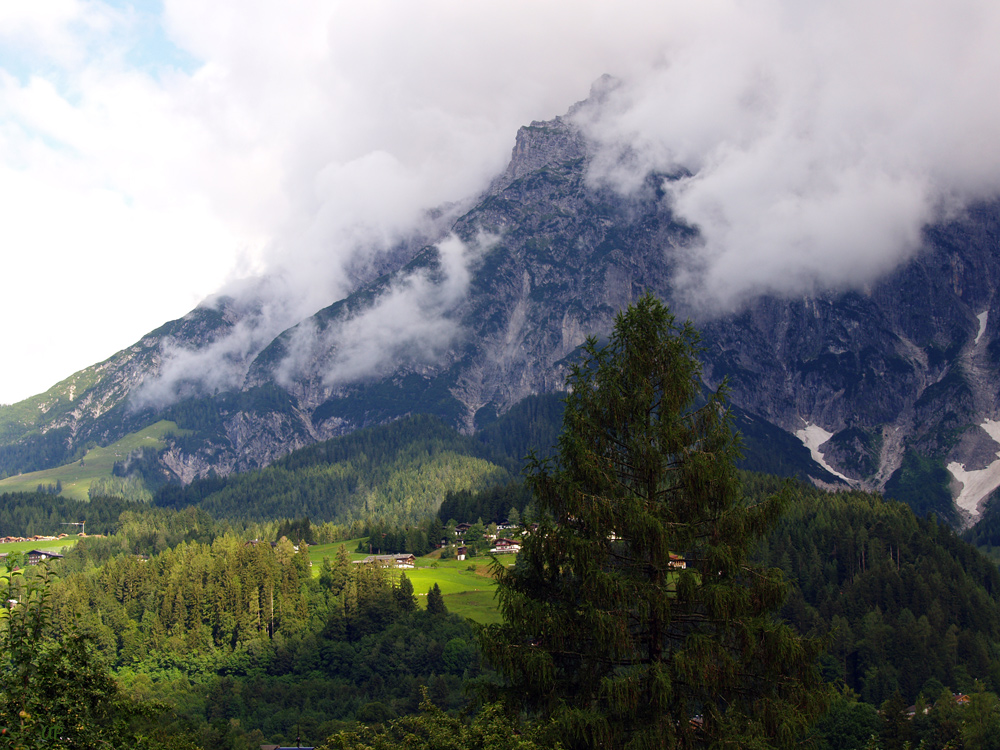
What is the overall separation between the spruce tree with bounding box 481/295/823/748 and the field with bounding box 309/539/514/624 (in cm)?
9860

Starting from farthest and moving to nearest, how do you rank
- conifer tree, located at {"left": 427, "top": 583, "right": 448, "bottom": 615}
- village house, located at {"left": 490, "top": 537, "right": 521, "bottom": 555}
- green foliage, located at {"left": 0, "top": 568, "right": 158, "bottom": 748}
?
1. village house, located at {"left": 490, "top": 537, "right": 521, "bottom": 555}
2. conifer tree, located at {"left": 427, "top": 583, "right": 448, "bottom": 615}
3. green foliage, located at {"left": 0, "top": 568, "right": 158, "bottom": 748}

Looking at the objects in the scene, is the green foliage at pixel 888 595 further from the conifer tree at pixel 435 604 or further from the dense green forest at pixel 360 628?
the conifer tree at pixel 435 604

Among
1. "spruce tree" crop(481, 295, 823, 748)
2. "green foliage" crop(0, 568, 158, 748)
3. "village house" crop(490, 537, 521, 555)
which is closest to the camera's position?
"green foliage" crop(0, 568, 158, 748)

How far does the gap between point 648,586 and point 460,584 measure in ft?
477

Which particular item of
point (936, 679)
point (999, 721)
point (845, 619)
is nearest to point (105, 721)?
point (999, 721)

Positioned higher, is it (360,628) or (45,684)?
(45,684)

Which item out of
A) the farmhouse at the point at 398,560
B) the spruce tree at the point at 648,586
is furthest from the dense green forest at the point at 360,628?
the spruce tree at the point at 648,586

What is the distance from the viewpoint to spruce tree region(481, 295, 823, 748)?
833 inches

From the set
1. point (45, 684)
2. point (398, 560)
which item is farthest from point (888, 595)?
point (45, 684)

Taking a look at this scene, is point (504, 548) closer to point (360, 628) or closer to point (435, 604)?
point (435, 604)

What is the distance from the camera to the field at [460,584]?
138m

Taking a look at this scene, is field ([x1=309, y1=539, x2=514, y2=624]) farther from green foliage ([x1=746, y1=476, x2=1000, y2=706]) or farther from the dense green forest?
green foliage ([x1=746, y1=476, x2=1000, y2=706])

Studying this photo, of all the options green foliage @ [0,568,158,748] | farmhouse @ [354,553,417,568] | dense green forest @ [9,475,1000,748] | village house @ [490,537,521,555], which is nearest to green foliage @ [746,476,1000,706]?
dense green forest @ [9,475,1000,748]

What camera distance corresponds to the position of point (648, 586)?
71.9 feet
